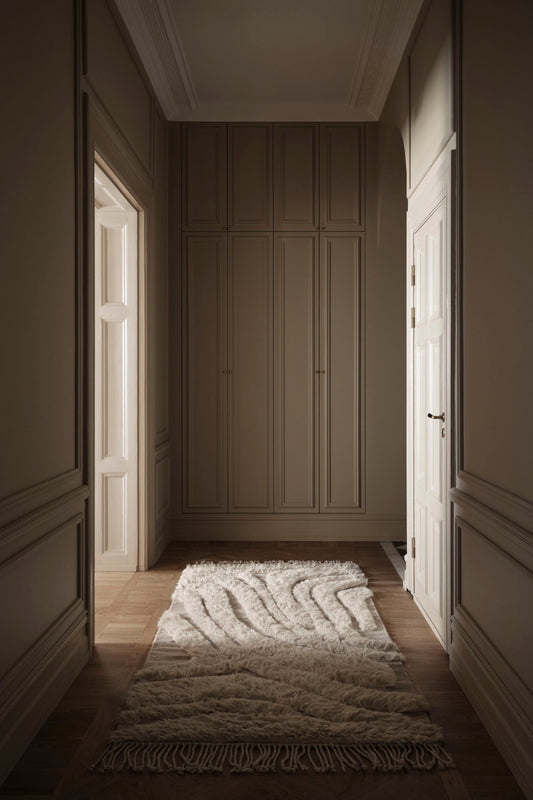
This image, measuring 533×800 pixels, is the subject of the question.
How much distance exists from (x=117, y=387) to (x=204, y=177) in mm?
1856

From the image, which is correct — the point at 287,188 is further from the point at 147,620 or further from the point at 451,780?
the point at 451,780

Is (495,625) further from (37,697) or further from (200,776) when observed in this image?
(37,697)

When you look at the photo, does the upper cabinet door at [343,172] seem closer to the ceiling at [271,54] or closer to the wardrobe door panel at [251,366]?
the ceiling at [271,54]

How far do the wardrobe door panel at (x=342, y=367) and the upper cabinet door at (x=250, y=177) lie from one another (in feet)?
1.70

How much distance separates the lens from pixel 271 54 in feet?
12.9

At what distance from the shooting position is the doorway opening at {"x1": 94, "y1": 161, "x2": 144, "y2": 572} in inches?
152

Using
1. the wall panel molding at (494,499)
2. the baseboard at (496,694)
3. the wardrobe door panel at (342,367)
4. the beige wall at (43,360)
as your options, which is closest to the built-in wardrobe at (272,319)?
the wardrobe door panel at (342,367)

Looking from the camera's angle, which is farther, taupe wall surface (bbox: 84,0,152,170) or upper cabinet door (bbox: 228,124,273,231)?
upper cabinet door (bbox: 228,124,273,231)

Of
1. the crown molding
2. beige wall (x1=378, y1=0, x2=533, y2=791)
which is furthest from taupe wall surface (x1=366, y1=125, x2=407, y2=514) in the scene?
beige wall (x1=378, y1=0, x2=533, y2=791)

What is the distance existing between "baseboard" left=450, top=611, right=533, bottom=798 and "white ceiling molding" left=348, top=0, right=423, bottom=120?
3041 millimetres

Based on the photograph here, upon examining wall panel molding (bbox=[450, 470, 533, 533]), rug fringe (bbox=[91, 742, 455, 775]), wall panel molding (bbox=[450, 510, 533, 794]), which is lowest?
rug fringe (bbox=[91, 742, 455, 775])

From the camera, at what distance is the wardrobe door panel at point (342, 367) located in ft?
15.5

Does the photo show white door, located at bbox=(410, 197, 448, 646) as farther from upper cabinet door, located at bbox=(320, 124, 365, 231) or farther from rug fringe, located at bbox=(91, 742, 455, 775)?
upper cabinet door, located at bbox=(320, 124, 365, 231)

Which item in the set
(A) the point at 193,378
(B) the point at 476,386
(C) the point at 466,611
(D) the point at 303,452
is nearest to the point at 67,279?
(B) the point at 476,386
